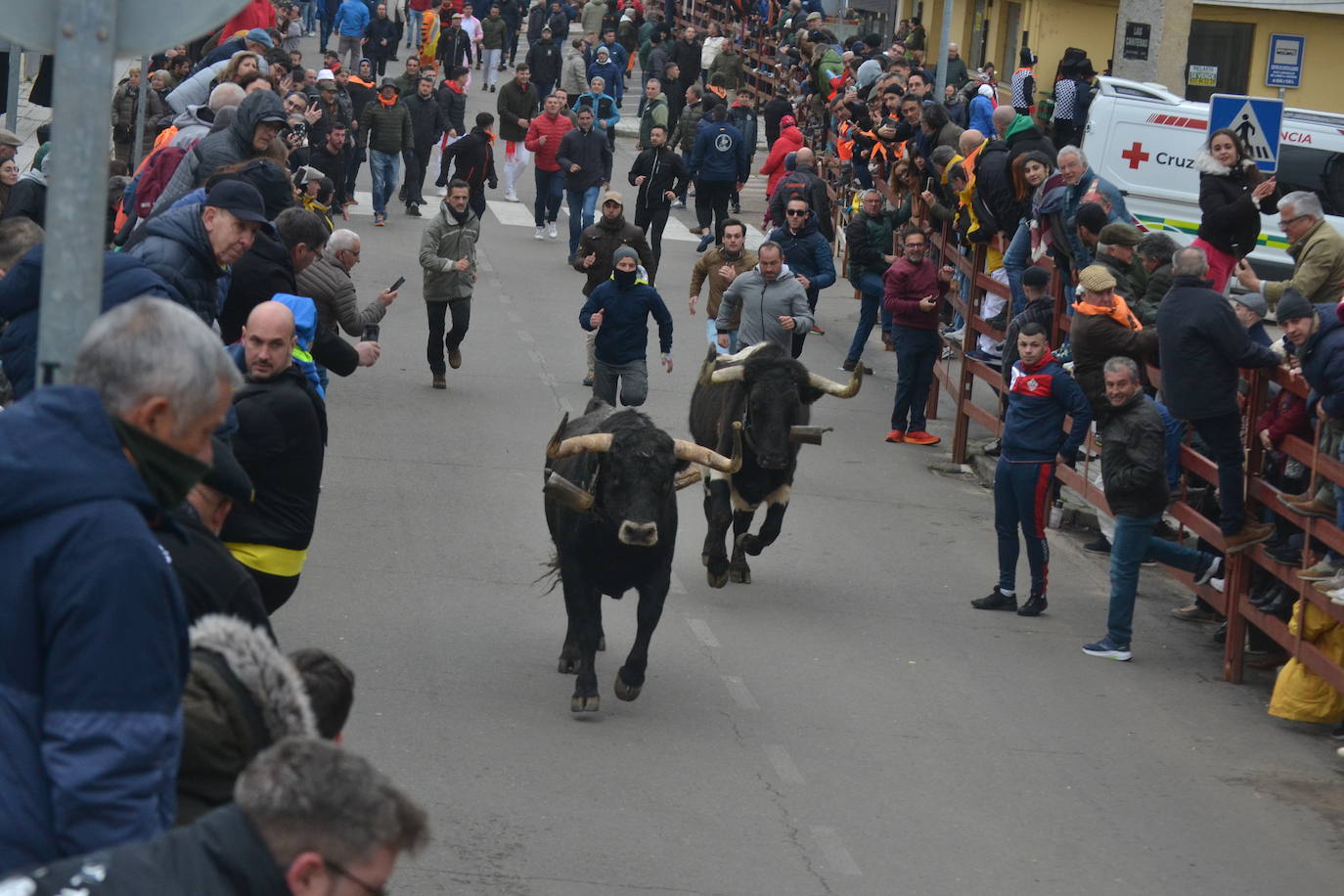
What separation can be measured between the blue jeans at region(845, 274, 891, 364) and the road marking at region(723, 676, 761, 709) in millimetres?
8875

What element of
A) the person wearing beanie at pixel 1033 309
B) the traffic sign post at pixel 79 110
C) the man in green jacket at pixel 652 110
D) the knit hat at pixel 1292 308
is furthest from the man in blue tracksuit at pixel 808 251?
the traffic sign post at pixel 79 110

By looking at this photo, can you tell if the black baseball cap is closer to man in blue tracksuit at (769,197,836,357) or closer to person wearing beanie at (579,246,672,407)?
person wearing beanie at (579,246,672,407)

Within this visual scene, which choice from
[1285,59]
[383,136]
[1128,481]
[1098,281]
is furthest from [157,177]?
[1285,59]

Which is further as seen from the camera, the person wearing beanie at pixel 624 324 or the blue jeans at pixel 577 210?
the blue jeans at pixel 577 210

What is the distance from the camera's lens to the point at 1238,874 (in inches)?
332

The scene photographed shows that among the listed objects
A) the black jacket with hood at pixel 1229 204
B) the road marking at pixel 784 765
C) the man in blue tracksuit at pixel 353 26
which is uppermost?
the man in blue tracksuit at pixel 353 26

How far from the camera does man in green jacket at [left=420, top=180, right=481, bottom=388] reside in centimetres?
1717

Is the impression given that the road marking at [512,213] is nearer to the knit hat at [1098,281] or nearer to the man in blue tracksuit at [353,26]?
the man in blue tracksuit at [353,26]

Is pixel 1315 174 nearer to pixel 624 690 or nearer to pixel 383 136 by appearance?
pixel 383 136

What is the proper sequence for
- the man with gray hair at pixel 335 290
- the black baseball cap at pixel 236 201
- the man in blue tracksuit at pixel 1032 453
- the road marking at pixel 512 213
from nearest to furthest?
the black baseball cap at pixel 236 201 < the man with gray hair at pixel 335 290 < the man in blue tracksuit at pixel 1032 453 < the road marking at pixel 512 213

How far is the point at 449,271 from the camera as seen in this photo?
17.1 meters

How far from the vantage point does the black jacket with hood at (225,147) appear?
10.8 meters

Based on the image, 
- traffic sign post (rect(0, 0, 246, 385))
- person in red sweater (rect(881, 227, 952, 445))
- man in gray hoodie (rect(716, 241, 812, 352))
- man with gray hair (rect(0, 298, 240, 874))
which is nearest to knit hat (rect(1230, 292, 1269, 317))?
man in gray hoodie (rect(716, 241, 812, 352))

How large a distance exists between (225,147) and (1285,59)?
30295mm
